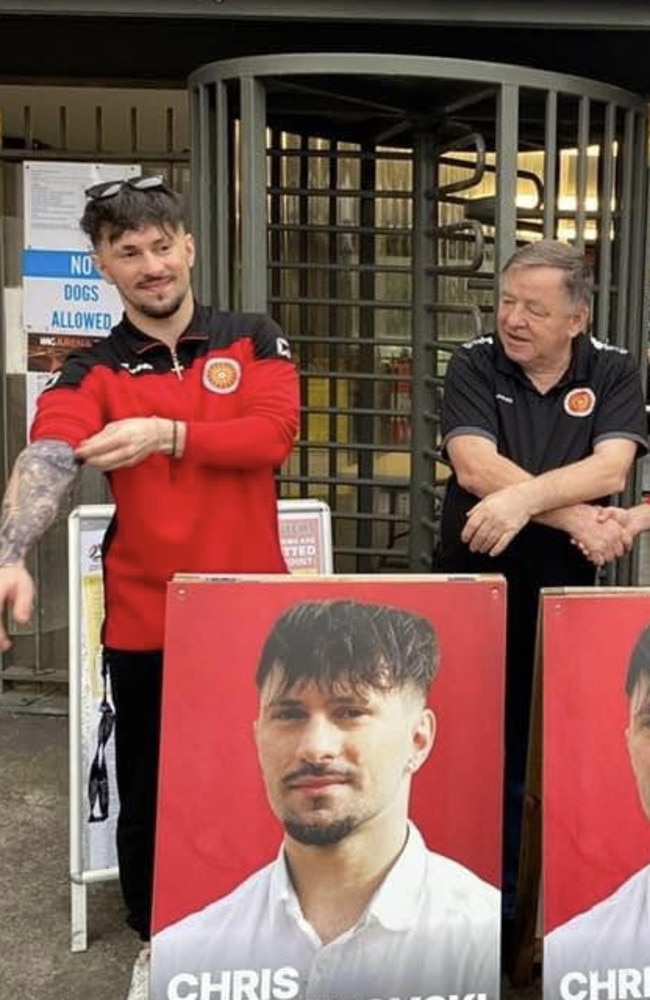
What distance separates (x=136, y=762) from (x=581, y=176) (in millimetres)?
2363

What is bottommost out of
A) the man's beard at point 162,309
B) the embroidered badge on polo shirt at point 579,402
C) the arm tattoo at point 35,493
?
the arm tattoo at point 35,493

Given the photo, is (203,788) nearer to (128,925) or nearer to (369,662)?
(369,662)

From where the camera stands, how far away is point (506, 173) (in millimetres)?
3793

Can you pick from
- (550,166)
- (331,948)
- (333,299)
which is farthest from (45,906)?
(550,166)

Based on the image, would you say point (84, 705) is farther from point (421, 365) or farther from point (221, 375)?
point (421, 365)

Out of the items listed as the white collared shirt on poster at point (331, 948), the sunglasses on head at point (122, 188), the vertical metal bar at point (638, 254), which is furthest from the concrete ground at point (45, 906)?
the vertical metal bar at point (638, 254)

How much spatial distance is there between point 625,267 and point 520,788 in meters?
2.02

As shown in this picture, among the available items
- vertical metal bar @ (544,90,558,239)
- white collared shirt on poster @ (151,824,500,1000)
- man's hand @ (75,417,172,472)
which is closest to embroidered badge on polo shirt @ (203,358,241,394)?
man's hand @ (75,417,172,472)

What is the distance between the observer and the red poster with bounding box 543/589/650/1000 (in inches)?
96.2

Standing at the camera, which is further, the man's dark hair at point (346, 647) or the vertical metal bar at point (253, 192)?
the vertical metal bar at point (253, 192)

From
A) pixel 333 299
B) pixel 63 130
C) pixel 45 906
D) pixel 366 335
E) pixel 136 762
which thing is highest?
pixel 63 130

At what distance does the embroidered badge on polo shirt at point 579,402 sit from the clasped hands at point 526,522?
0.24m

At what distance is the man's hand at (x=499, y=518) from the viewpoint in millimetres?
2768

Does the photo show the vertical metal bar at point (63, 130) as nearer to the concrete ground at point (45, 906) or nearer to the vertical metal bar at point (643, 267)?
the vertical metal bar at point (643, 267)
